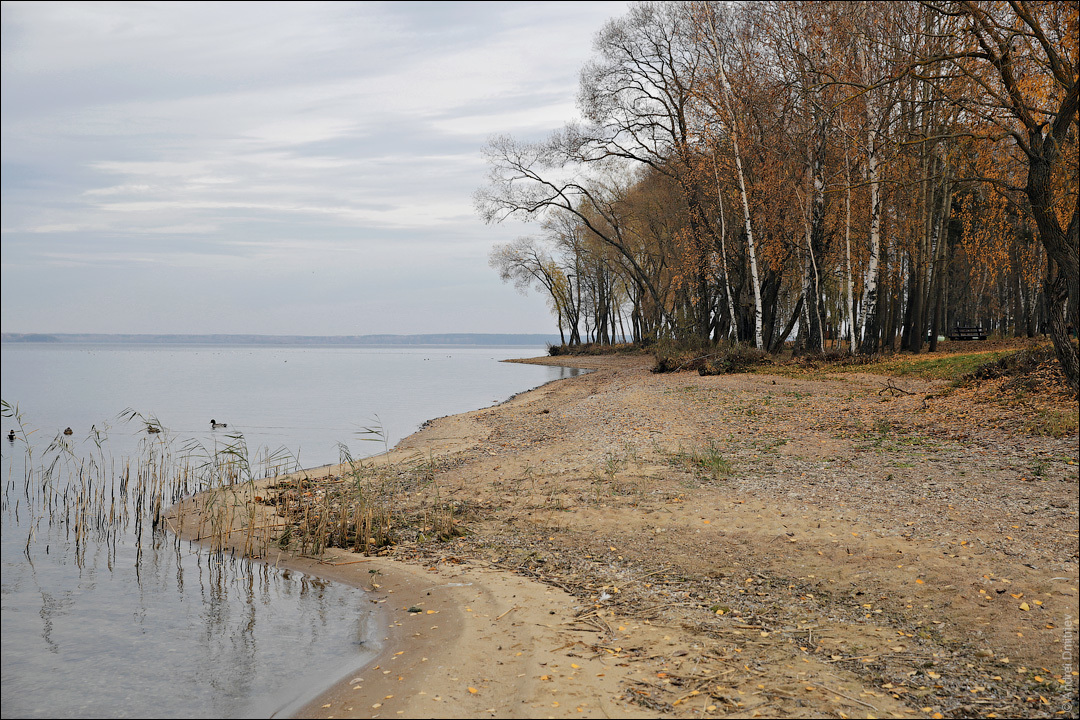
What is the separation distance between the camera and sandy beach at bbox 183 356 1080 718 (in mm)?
4938

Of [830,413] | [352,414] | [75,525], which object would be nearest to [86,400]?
[352,414]

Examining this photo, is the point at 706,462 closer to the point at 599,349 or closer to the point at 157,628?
the point at 157,628

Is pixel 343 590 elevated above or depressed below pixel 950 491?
below

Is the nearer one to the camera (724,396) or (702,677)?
(702,677)

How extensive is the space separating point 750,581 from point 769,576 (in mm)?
219

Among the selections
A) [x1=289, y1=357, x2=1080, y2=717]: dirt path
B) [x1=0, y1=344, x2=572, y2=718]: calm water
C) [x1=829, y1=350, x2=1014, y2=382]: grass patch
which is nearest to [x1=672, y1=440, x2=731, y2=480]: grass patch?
[x1=289, y1=357, x2=1080, y2=717]: dirt path

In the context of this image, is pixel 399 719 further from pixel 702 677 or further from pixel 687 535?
pixel 687 535

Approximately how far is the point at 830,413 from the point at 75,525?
12761 millimetres

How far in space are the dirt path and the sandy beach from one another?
0.08ft

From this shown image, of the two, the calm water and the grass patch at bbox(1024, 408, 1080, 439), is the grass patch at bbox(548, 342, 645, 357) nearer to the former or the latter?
the grass patch at bbox(1024, 408, 1080, 439)

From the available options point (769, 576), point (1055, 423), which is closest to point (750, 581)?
point (769, 576)

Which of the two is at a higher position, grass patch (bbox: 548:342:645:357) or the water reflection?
grass patch (bbox: 548:342:645:357)

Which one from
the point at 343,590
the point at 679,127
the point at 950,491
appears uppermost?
the point at 679,127

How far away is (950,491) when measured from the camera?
8406 mm
